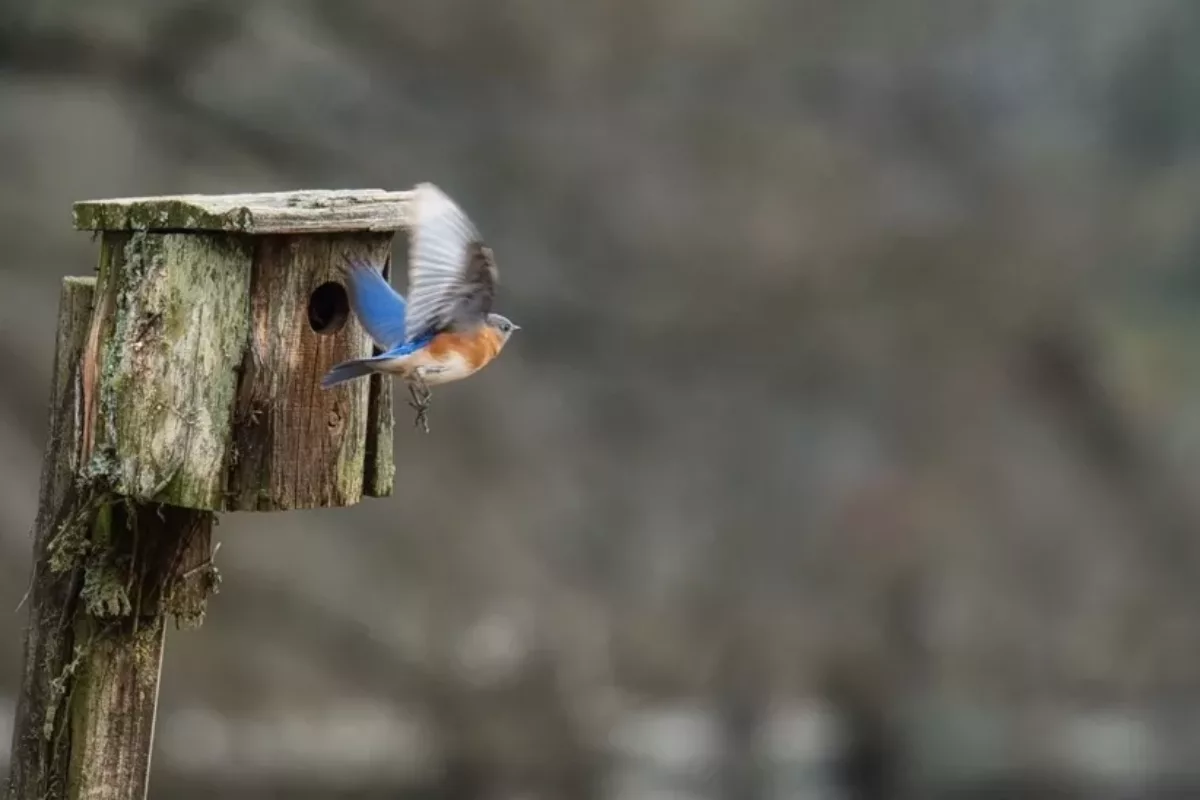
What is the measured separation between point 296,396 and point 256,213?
0.30 metres

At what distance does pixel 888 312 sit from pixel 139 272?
6.32 m

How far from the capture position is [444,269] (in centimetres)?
241

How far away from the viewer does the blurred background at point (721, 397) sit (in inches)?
279

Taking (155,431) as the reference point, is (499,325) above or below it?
above

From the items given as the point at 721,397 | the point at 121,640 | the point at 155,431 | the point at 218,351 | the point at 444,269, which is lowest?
the point at 121,640

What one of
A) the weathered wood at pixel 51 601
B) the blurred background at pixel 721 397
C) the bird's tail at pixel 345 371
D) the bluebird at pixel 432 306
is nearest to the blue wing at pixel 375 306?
the bluebird at pixel 432 306

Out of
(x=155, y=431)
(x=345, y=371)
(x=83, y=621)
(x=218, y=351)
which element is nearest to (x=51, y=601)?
(x=83, y=621)

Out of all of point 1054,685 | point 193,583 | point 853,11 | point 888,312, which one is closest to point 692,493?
point 888,312

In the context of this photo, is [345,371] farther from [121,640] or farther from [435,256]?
[121,640]

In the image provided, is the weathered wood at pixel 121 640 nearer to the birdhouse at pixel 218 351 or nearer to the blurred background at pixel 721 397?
the birdhouse at pixel 218 351

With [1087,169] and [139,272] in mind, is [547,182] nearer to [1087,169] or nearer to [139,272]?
[1087,169]

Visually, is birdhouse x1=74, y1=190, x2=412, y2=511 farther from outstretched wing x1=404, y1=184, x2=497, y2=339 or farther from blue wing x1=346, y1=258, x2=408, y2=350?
outstretched wing x1=404, y1=184, x2=497, y2=339

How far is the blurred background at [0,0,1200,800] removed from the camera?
23.3 feet

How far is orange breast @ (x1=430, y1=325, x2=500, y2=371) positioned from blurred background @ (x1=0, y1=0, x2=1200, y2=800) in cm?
458
